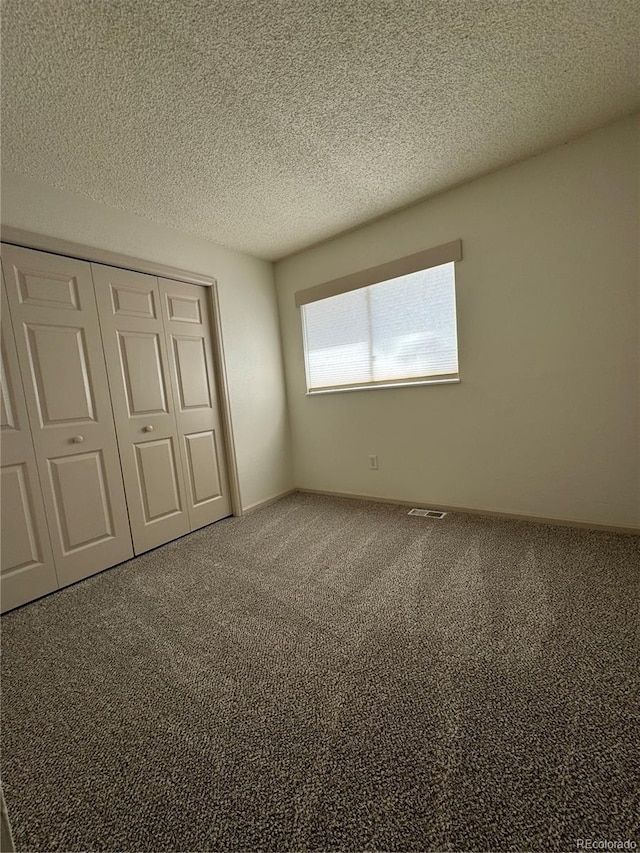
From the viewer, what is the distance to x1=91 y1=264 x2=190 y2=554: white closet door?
7.79ft

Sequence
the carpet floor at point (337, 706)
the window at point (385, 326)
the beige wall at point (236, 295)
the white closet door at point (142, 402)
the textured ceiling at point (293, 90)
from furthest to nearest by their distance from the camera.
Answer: the window at point (385, 326) → the white closet door at point (142, 402) → the beige wall at point (236, 295) → the textured ceiling at point (293, 90) → the carpet floor at point (337, 706)

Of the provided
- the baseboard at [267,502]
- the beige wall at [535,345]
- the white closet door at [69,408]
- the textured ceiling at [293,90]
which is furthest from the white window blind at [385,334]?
the white closet door at [69,408]

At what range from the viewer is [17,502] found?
193 centimetres

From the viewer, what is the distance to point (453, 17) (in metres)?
1.33

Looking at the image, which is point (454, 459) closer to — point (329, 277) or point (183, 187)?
point (329, 277)

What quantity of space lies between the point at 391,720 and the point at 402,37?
2582 mm

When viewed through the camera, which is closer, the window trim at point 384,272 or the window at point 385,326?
the window trim at point 384,272

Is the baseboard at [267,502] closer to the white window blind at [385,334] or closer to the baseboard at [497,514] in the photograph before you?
the baseboard at [497,514]

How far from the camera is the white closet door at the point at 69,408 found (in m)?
1.98

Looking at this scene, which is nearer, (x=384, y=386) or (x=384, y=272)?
(x=384, y=272)

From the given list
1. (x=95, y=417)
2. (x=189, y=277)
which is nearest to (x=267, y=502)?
(x=95, y=417)

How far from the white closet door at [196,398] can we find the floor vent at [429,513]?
1716mm

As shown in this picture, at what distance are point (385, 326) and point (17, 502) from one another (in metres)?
2.89

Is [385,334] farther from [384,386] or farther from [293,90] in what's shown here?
[293,90]
